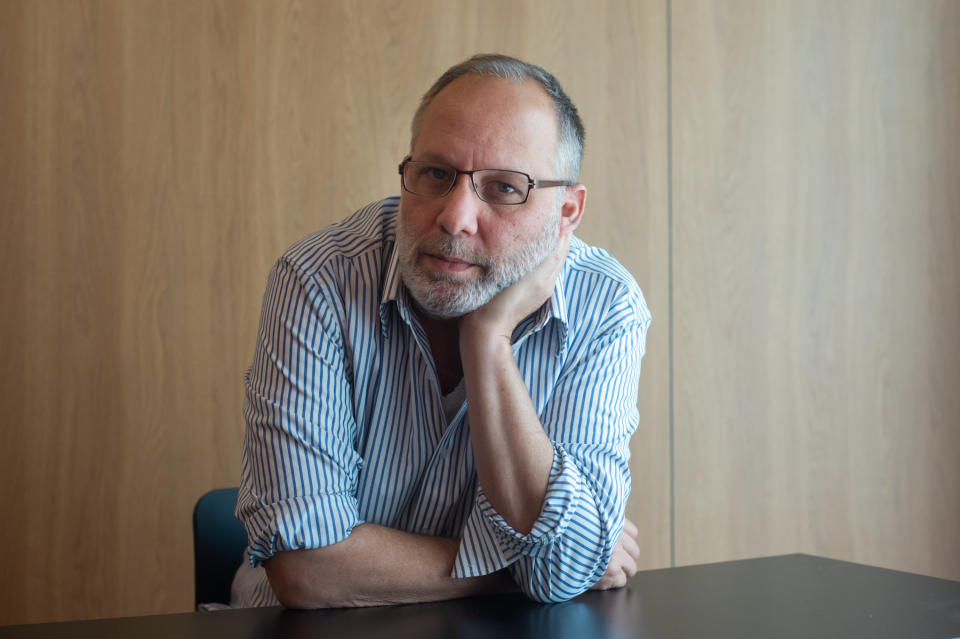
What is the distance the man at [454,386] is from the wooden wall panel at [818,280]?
1.39 m

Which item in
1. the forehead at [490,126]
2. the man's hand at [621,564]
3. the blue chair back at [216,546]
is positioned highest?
the forehead at [490,126]

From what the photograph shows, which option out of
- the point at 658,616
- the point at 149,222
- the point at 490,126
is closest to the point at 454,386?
the point at 490,126

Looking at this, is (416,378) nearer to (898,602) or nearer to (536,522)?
(536,522)

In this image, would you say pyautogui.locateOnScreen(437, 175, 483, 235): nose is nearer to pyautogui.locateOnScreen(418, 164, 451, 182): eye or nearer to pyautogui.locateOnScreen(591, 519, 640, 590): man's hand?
pyautogui.locateOnScreen(418, 164, 451, 182): eye

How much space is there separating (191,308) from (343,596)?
1325 mm

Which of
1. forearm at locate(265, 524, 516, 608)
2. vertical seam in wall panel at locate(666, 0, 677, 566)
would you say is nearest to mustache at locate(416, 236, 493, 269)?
forearm at locate(265, 524, 516, 608)

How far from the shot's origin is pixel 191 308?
231 centimetres

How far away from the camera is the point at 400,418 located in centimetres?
142

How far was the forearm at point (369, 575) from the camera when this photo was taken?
1.19 meters

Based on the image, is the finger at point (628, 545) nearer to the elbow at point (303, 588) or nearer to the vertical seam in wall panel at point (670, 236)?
the elbow at point (303, 588)

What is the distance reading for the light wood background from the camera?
2217 mm

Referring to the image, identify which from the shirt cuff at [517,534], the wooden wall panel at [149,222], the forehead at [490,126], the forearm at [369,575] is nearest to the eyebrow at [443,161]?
the forehead at [490,126]

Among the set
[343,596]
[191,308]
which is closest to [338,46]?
[191,308]

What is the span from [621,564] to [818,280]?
1.91m
